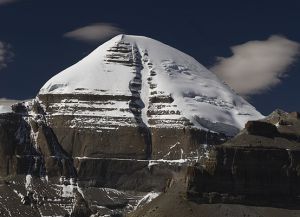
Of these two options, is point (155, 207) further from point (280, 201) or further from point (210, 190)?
point (280, 201)

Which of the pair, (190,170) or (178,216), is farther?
(190,170)

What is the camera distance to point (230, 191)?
654 feet

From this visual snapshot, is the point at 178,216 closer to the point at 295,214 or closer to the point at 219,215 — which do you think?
the point at 219,215

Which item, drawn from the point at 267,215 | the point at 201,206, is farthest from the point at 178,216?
the point at 267,215

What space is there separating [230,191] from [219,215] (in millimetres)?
12260

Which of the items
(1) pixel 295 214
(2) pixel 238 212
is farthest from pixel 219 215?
(1) pixel 295 214

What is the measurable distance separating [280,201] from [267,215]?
9.84 m

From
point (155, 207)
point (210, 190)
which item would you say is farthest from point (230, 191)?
point (155, 207)

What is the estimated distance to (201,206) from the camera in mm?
192250

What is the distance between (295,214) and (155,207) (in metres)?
30.1

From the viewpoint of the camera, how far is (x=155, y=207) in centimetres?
19700

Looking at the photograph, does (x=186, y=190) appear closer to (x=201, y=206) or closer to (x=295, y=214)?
(x=201, y=206)

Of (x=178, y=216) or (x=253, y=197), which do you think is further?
(x=253, y=197)

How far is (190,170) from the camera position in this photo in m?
200
